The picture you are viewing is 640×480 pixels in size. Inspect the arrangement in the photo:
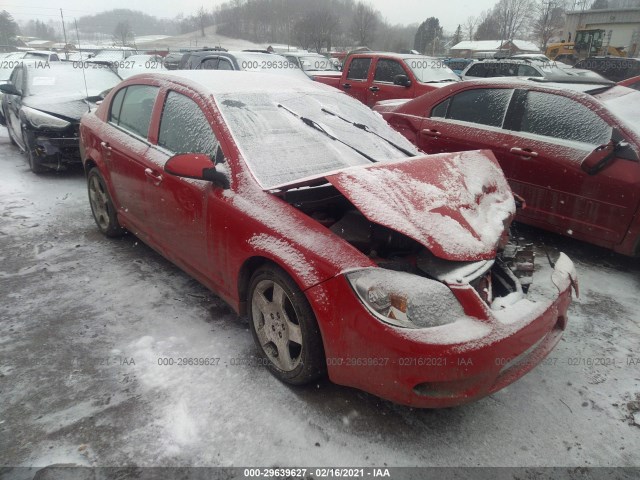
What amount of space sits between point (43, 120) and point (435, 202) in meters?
6.31

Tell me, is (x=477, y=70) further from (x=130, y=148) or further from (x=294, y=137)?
(x=130, y=148)

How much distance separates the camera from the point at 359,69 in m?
9.64

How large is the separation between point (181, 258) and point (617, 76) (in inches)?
816

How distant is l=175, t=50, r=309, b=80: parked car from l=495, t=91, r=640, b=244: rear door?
230 inches

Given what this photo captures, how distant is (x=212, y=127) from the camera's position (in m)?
2.84

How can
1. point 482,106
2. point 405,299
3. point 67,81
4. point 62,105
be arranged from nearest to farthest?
point 405,299
point 482,106
point 62,105
point 67,81

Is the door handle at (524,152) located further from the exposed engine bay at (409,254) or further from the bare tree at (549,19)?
the bare tree at (549,19)

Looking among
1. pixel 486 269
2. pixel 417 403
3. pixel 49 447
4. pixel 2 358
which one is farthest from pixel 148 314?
pixel 486 269

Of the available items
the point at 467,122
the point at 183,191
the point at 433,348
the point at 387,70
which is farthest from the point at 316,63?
the point at 433,348

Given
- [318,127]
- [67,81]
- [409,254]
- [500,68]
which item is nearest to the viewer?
[409,254]

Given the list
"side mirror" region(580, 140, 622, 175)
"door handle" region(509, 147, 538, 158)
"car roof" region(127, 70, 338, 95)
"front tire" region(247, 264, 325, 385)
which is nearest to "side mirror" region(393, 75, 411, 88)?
"door handle" region(509, 147, 538, 158)

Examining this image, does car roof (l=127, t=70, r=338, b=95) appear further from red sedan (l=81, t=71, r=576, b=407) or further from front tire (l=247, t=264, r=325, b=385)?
front tire (l=247, t=264, r=325, b=385)

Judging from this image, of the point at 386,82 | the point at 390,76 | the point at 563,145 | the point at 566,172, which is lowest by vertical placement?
the point at 566,172

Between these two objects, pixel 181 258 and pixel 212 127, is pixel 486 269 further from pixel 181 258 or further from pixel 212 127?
Answer: pixel 181 258
